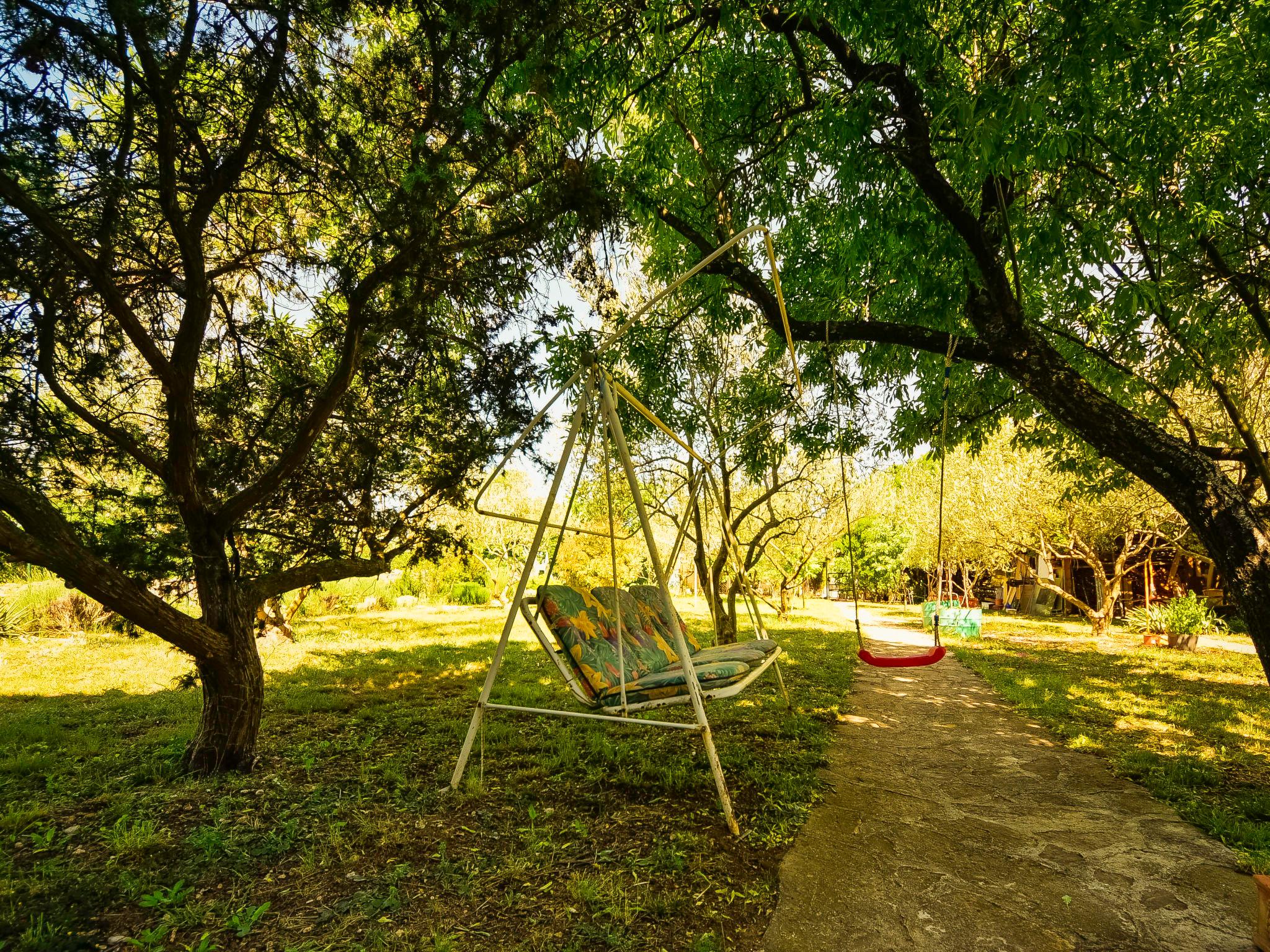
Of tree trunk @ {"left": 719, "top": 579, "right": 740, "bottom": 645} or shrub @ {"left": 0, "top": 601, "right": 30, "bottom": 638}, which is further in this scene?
tree trunk @ {"left": 719, "top": 579, "right": 740, "bottom": 645}

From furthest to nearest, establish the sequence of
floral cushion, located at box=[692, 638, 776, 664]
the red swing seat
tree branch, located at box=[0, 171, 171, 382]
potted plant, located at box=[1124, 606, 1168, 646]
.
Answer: potted plant, located at box=[1124, 606, 1168, 646], floral cushion, located at box=[692, 638, 776, 664], the red swing seat, tree branch, located at box=[0, 171, 171, 382]

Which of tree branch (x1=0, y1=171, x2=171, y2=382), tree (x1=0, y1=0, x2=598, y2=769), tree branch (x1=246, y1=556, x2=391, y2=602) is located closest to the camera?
tree branch (x1=0, y1=171, x2=171, y2=382)

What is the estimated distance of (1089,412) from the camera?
337 cm

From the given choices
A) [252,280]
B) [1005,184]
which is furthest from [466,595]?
[1005,184]

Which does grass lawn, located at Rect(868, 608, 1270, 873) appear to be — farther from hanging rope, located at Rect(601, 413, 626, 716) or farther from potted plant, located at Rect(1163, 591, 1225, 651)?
hanging rope, located at Rect(601, 413, 626, 716)

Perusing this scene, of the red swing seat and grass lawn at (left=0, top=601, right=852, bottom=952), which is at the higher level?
the red swing seat

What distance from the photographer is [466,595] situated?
1775 cm

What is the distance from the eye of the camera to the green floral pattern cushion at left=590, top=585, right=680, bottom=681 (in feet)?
13.8

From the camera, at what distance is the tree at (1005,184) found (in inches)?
115

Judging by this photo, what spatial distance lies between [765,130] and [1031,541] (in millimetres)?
12163

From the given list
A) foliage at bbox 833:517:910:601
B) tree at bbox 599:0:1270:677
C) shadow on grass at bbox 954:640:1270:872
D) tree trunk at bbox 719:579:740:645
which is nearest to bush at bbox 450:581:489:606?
tree trunk at bbox 719:579:740:645

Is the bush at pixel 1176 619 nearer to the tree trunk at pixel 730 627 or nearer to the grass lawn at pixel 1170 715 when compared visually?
the grass lawn at pixel 1170 715

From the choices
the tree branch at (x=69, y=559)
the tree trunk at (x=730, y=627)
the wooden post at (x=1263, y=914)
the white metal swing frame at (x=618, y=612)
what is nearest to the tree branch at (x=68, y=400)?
the tree branch at (x=69, y=559)

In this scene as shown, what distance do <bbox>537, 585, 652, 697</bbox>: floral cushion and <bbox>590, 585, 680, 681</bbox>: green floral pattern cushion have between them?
0.03 meters
